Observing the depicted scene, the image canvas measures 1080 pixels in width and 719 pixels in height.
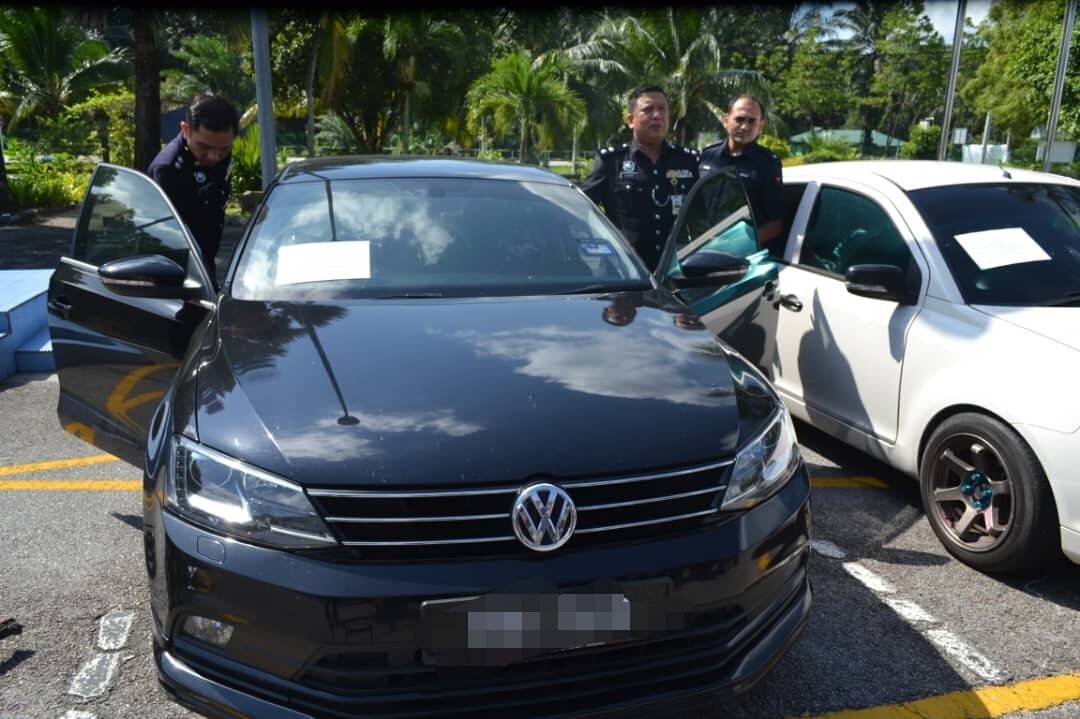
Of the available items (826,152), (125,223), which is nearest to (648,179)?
(125,223)

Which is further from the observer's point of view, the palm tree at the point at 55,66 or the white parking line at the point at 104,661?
the palm tree at the point at 55,66

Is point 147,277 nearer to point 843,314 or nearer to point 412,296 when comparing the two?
point 412,296

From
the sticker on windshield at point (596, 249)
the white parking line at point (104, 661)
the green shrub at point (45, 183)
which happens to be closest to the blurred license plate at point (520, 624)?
the white parking line at point (104, 661)

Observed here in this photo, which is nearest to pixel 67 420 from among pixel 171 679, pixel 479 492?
pixel 171 679

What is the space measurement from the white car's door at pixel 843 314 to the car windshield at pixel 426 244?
136 centimetres

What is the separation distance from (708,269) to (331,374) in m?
1.79

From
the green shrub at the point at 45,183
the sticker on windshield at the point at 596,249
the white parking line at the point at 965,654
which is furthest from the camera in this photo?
the green shrub at the point at 45,183

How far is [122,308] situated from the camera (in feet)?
11.6

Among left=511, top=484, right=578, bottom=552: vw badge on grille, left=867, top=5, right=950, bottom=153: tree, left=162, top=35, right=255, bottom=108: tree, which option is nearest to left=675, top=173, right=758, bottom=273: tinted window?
left=511, top=484, right=578, bottom=552: vw badge on grille

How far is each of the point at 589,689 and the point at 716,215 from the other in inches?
114

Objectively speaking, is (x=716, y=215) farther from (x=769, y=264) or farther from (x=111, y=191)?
(x=111, y=191)

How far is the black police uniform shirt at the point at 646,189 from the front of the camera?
5266 mm

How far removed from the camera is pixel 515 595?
1.97 m

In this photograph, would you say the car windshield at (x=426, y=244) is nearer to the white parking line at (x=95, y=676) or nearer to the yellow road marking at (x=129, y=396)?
the yellow road marking at (x=129, y=396)
